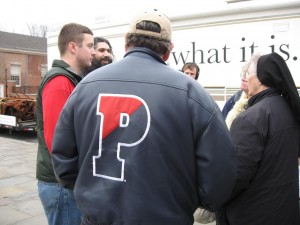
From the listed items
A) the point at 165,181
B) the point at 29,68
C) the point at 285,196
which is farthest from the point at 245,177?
the point at 29,68

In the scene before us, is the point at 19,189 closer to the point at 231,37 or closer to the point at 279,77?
the point at 231,37

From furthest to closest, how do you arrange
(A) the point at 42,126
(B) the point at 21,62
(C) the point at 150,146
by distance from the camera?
1. (B) the point at 21,62
2. (A) the point at 42,126
3. (C) the point at 150,146

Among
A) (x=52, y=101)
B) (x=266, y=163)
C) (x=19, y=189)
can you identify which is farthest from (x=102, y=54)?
(x=19, y=189)

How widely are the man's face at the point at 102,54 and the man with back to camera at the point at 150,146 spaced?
2.03 m

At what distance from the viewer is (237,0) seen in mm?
5051

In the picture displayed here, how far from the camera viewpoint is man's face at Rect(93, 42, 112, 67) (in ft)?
12.1

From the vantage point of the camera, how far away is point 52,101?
224cm

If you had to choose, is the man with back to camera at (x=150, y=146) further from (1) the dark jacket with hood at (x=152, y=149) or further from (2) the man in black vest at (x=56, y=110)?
(2) the man in black vest at (x=56, y=110)

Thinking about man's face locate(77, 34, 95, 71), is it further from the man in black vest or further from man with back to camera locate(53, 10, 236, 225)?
man with back to camera locate(53, 10, 236, 225)

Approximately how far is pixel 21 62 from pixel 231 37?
33.6m

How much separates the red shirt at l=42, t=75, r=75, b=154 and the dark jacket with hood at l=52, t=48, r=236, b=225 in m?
0.62

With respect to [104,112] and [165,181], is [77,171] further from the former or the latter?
[165,181]

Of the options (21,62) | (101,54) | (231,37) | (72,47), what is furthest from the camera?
(21,62)

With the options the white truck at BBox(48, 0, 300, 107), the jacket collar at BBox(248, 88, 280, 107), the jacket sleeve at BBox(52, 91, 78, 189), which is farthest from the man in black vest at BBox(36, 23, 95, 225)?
the white truck at BBox(48, 0, 300, 107)
